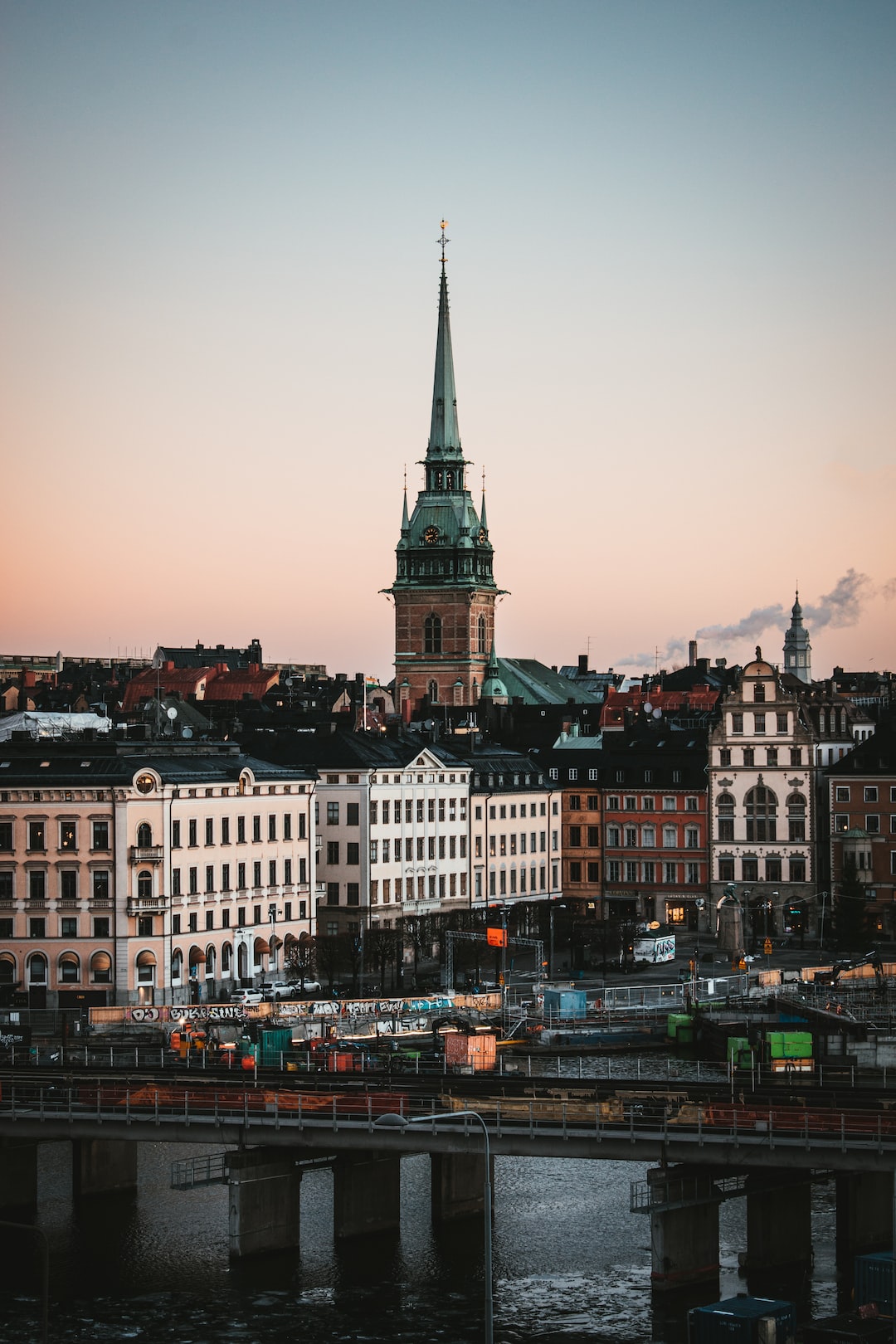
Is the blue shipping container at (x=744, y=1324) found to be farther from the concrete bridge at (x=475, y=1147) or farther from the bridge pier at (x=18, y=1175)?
the bridge pier at (x=18, y=1175)

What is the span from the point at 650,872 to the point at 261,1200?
93.0 meters

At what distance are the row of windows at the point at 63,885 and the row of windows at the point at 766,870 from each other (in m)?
52.1

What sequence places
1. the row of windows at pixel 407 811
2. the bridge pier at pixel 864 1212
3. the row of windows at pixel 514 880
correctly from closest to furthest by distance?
the bridge pier at pixel 864 1212 < the row of windows at pixel 407 811 < the row of windows at pixel 514 880

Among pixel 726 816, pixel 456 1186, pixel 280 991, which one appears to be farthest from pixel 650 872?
pixel 456 1186

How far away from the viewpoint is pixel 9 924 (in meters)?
132

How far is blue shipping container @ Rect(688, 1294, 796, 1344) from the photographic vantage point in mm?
69625

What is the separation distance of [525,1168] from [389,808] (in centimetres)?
5954

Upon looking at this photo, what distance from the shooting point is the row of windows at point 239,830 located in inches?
5295

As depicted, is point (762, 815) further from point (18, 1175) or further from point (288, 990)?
point (18, 1175)

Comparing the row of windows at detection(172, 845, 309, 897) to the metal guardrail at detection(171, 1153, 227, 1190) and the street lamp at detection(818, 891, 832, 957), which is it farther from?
the metal guardrail at detection(171, 1153, 227, 1190)

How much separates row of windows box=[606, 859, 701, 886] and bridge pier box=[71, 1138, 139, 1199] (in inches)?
3295

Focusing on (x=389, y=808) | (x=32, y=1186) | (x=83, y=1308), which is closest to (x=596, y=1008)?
(x=389, y=808)

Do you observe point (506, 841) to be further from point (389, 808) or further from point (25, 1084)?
point (25, 1084)

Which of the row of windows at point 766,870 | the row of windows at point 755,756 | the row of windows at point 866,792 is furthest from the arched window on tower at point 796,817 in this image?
the row of windows at point 866,792
